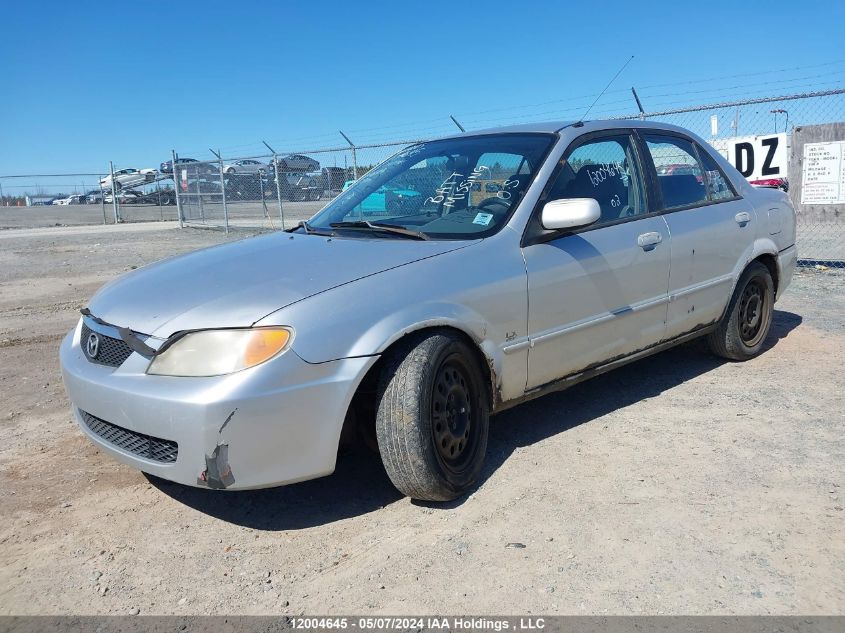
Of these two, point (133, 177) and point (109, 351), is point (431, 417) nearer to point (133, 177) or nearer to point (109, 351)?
point (109, 351)

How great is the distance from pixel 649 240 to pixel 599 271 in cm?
51

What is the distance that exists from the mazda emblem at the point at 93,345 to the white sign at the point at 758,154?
761 centimetres

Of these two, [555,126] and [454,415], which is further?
[555,126]

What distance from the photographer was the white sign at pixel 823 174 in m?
8.17

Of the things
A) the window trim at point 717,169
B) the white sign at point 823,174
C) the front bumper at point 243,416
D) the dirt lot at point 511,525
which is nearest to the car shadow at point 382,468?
the dirt lot at point 511,525

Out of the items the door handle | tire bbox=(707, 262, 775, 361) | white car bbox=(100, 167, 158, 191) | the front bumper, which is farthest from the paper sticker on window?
white car bbox=(100, 167, 158, 191)

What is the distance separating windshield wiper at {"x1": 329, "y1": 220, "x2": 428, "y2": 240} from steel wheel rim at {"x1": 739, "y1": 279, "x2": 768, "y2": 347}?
269 centimetres

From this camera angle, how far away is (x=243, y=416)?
8.42 ft

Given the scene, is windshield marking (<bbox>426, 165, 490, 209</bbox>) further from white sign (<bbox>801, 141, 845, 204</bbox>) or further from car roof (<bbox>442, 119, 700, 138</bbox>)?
white sign (<bbox>801, 141, 845, 204</bbox>)

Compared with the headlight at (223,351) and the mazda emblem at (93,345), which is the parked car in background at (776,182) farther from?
the mazda emblem at (93,345)

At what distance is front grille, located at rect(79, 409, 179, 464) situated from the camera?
2715mm

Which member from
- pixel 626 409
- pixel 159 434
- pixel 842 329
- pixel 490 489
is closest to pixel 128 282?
pixel 159 434

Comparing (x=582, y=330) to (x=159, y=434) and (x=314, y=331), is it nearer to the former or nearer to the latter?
(x=314, y=331)

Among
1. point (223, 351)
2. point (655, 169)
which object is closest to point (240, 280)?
point (223, 351)
